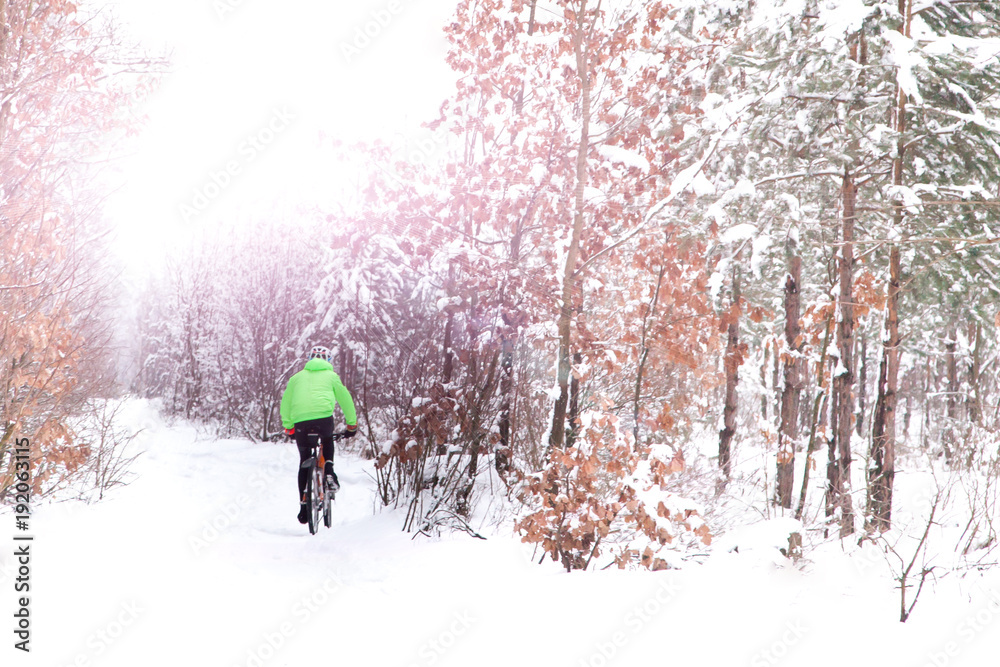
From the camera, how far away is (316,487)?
7.27 metres

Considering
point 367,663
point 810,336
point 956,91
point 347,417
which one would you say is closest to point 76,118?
point 347,417

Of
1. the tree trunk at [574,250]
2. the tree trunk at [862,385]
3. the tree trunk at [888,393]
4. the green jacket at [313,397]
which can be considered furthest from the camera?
the tree trunk at [862,385]

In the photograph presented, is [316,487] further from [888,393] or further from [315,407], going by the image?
[888,393]

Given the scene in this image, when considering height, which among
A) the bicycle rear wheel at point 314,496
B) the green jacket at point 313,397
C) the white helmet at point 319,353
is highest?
the white helmet at point 319,353

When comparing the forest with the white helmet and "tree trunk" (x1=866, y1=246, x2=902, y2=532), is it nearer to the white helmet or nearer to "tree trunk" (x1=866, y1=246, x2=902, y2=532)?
"tree trunk" (x1=866, y1=246, x2=902, y2=532)

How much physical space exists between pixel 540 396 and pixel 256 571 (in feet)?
13.0

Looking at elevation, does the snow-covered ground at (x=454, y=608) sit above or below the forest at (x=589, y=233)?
below

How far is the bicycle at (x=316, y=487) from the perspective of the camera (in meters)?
7.09

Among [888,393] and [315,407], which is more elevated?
[888,393]

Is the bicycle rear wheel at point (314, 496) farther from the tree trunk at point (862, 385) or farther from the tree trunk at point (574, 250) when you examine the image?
the tree trunk at point (862, 385)

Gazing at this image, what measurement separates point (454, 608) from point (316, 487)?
11.0 feet

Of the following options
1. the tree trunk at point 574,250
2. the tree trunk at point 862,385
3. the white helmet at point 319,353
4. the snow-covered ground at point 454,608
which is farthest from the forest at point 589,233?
the tree trunk at point 862,385

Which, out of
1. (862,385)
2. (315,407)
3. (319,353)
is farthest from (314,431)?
(862,385)

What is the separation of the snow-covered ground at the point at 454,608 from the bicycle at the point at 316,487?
87 cm
